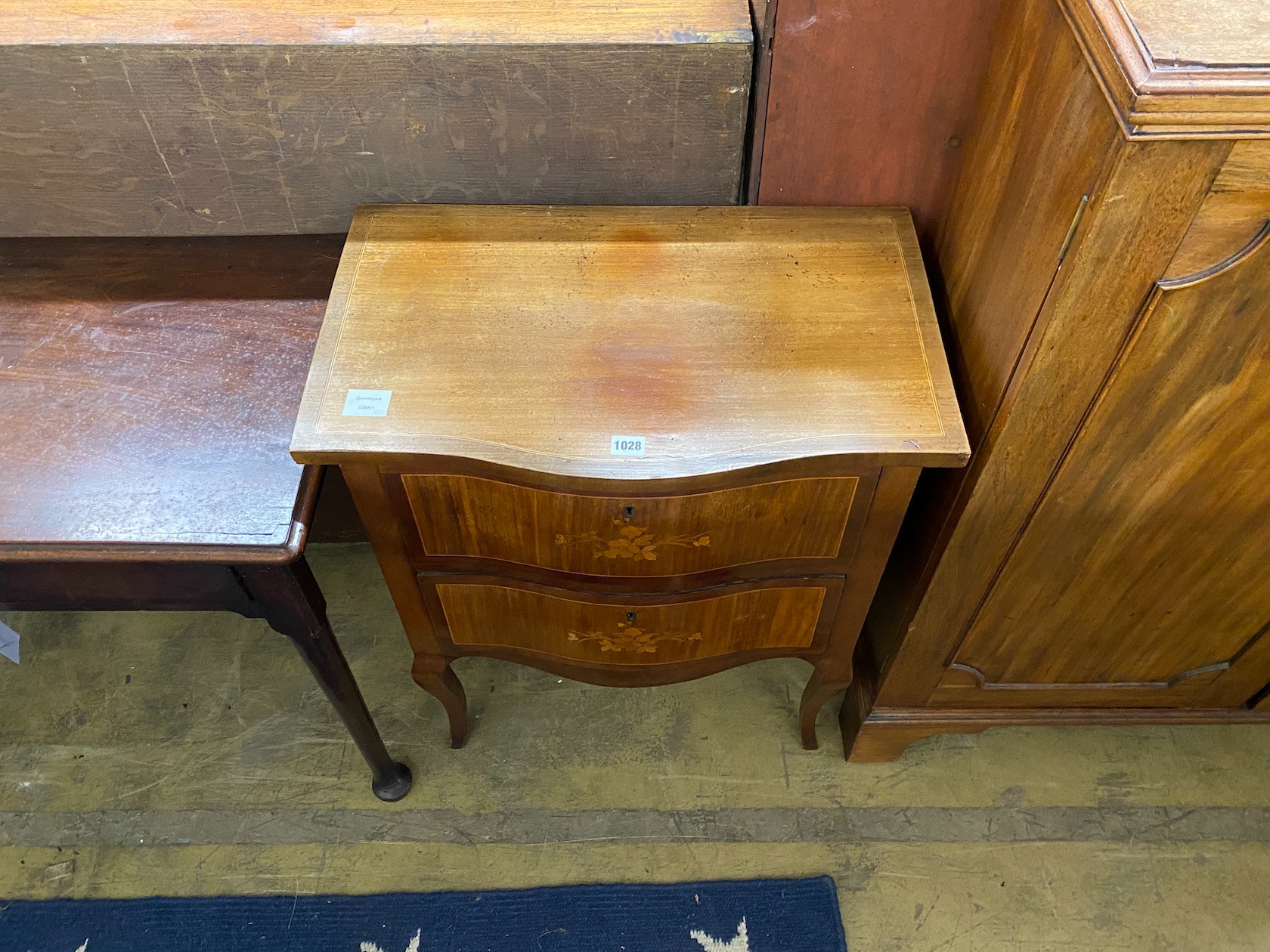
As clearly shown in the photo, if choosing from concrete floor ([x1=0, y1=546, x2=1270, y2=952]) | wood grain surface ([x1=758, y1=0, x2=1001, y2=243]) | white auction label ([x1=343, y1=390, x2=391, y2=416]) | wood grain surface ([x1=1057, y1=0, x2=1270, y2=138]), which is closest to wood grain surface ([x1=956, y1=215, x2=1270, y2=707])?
wood grain surface ([x1=1057, y1=0, x2=1270, y2=138])

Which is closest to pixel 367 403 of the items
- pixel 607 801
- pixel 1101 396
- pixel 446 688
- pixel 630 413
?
pixel 630 413

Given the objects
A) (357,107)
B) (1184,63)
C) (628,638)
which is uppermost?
(1184,63)

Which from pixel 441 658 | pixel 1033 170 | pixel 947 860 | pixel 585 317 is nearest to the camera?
pixel 1033 170

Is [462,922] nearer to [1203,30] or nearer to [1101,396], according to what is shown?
[1101,396]

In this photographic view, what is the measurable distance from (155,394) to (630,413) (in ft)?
1.64

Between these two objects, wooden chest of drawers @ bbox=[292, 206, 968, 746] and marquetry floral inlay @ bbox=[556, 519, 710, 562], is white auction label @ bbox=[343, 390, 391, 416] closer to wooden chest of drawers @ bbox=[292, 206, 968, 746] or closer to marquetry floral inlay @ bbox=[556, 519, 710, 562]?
wooden chest of drawers @ bbox=[292, 206, 968, 746]

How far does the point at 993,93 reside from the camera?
2.76ft

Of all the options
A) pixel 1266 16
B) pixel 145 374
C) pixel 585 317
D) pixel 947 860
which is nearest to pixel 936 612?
pixel 947 860

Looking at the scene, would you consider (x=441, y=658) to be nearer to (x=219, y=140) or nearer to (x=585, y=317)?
(x=585, y=317)

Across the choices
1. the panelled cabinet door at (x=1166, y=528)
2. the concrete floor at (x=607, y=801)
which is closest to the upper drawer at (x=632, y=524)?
the panelled cabinet door at (x=1166, y=528)

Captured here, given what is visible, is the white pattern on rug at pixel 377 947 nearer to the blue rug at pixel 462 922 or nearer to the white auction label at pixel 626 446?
the blue rug at pixel 462 922

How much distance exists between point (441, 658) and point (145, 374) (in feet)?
1.52

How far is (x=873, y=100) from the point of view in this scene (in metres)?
0.90

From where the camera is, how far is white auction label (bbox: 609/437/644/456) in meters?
0.76
